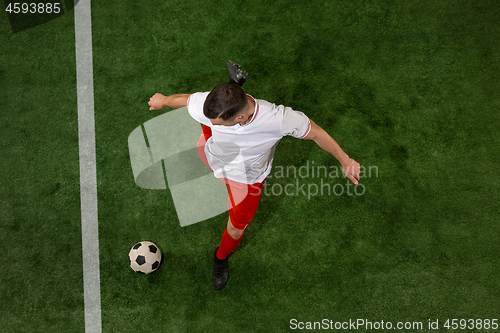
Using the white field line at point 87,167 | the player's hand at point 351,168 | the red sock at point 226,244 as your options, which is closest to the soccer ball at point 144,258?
the white field line at point 87,167

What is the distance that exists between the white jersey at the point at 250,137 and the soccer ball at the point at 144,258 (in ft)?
3.77

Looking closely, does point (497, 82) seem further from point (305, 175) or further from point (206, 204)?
point (206, 204)

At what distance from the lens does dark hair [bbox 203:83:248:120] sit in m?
1.95

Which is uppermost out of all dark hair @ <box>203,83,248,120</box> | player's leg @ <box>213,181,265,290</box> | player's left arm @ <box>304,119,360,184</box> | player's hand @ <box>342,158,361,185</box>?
dark hair @ <box>203,83,248,120</box>

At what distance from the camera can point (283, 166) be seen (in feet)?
10.7

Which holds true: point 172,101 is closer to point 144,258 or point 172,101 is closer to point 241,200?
point 241,200

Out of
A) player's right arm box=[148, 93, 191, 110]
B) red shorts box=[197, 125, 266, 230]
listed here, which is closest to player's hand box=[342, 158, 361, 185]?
red shorts box=[197, 125, 266, 230]

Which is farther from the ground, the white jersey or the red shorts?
the white jersey

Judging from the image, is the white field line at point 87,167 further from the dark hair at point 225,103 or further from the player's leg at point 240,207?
the dark hair at point 225,103

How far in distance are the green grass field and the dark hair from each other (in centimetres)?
142

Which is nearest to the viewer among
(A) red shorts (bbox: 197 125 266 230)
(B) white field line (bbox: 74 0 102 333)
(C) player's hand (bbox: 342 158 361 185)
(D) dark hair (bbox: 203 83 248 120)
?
(D) dark hair (bbox: 203 83 248 120)

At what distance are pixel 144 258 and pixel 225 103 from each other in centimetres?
193

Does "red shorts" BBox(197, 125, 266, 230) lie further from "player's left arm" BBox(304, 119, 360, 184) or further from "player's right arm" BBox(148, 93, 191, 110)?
"player's left arm" BBox(304, 119, 360, 184)

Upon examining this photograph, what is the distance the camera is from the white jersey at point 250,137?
2168 mm
